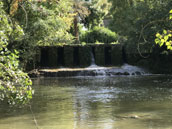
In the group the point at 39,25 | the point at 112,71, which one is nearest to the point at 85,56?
the point at 112,71

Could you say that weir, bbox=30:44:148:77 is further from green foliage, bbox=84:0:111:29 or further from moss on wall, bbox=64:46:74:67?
green foliage, bbox=84:0:111:29

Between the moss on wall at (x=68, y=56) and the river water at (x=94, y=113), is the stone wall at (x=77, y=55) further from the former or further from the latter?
the river water at (x=94, y=113)

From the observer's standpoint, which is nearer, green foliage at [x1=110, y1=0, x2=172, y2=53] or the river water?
the river water

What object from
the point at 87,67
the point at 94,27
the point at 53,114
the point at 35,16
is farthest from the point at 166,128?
the point at 94,27

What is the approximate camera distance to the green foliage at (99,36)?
4534 centimetres

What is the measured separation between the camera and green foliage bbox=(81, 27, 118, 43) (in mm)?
45344

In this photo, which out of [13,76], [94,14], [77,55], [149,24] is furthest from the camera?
[94,14]

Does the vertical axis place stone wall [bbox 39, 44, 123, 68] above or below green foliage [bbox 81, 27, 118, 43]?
below

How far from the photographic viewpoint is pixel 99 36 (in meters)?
45.5

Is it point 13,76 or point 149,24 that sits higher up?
point 149,24

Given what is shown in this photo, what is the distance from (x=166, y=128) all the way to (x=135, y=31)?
760 inches

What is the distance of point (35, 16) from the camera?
78.8 feet

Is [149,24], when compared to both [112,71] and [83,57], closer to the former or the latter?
[112,71]

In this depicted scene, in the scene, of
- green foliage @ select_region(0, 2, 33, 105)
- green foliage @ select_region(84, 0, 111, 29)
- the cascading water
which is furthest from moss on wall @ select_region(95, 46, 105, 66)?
green foliage @ select_region(0, 2, 33, 105)
